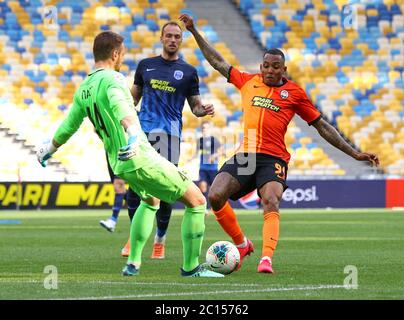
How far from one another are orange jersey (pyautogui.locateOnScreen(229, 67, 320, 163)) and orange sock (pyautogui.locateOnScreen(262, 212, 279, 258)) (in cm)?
78

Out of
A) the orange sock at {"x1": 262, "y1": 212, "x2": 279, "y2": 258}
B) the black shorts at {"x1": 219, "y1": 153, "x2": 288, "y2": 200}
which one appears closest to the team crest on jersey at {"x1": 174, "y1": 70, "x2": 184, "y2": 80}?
the black shorts at {"x1": 219, "y1": 153, "x2": 288, "y2": 200}

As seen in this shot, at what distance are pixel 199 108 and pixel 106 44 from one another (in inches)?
104

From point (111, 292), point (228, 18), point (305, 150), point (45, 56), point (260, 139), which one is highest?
point (228, 18)

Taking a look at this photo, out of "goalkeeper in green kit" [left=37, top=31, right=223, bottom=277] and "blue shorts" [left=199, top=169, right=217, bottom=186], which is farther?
"blue shorts" [left=199, top=169, right=217, bottom=186]

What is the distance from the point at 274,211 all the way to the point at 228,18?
24747mm

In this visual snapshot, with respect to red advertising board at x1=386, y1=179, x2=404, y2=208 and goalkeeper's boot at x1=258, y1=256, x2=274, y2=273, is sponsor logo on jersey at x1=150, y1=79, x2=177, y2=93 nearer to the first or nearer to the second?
goalkeeper's boot at x1=258, y1=256, x2=274, y2=273

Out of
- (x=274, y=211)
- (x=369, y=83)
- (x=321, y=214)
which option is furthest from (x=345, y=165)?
(x=274, y=211)

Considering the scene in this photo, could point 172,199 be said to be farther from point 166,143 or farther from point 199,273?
point 166,143

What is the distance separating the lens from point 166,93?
39.4 ft

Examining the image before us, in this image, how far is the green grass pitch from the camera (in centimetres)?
800

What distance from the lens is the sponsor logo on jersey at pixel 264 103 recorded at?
10781 millimetres

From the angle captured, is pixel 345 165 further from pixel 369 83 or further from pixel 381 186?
pixel 369 83

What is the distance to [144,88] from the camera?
39.9 ft

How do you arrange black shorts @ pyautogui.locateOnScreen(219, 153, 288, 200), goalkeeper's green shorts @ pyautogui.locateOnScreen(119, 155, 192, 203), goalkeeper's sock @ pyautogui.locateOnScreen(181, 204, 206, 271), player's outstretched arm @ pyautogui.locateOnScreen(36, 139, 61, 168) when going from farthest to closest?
black shorts @ pyautogui.locateOnScreen(219, 153, 288, 200)
goalkeeper's sock @ pyautogui.locateOnScreen(181, 204, 206, 271)
player's outstretched arm @ pyautogui.locateOnScreen(36, 139, 61, 168)
goalkeeper's green shorts @ pyautogui.locateOnScreen(119, 155, 192, 203)
